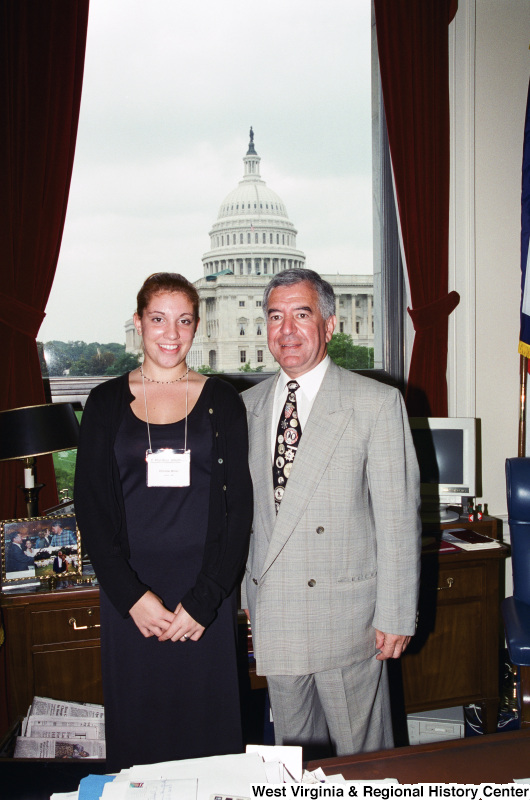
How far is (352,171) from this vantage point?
11.0ft

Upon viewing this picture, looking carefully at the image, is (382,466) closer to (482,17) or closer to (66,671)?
(66,671)

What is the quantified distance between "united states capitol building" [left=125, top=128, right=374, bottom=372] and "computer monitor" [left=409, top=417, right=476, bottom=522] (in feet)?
2.80

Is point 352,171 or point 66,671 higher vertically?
point 352,171

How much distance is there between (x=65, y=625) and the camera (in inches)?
88.0

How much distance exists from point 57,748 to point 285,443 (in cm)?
129

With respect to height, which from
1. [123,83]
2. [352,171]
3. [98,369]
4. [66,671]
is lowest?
[66,671]

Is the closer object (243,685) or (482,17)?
(243,685)

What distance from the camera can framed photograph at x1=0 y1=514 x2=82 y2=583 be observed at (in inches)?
87.4

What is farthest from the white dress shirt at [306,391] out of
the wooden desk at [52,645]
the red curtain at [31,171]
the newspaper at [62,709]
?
the red curtain at [31,171]

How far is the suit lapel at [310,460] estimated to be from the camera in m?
1.61

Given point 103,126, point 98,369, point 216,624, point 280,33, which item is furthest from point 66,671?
point 280,33

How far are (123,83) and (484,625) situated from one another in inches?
119

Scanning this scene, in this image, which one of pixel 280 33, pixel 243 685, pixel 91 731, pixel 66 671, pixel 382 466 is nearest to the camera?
pixel 382 466

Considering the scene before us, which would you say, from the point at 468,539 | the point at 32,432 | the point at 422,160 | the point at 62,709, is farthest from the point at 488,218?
the point at 62,709
